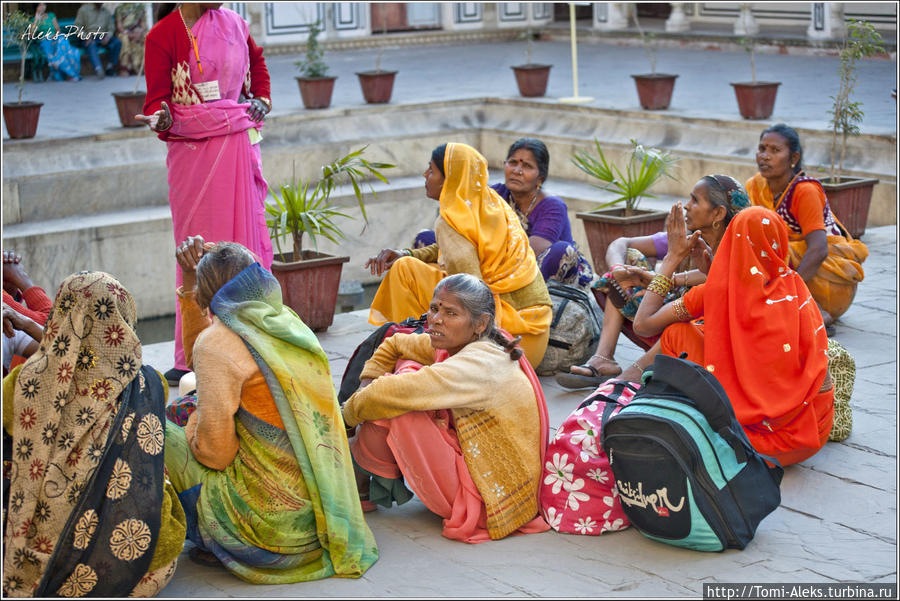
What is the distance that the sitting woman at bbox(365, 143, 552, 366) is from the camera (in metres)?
5.11

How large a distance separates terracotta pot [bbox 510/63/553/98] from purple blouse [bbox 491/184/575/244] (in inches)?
260

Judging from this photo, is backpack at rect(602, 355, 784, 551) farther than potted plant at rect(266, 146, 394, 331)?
No

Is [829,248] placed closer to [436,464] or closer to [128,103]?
[436,464]

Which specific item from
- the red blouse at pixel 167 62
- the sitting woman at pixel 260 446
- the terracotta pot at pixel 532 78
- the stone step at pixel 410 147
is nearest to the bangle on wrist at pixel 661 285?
the sitting woman at pixel 260 446

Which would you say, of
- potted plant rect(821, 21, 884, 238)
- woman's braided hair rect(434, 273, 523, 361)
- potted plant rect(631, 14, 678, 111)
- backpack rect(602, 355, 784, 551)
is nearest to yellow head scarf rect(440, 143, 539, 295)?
woman's braided hair rect(434, 273, 523, 361)

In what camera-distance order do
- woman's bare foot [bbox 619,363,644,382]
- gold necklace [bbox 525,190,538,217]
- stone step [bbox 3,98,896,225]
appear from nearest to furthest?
woman's bare foot [bbox 619,363,644,382] → gold necklace [bbox 525,190,538,217] → stone step [bbox 3,98,896,225]

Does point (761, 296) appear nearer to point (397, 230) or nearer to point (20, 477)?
point (20, 477)

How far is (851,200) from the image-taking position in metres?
7.87

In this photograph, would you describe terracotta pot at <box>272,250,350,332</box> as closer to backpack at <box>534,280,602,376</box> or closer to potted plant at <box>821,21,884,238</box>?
backpack at <box>534,280,602,376</box>

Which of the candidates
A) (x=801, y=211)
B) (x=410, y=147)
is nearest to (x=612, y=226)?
(x=801, y=211)

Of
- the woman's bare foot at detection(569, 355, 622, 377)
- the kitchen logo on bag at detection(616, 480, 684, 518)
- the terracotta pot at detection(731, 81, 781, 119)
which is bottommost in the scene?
the woman's bare foot at detection(569, 355, 622, 377)

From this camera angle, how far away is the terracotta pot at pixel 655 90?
11.0m

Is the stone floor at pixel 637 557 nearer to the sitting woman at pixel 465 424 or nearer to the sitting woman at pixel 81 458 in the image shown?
the sitting woman at pixel 465 424

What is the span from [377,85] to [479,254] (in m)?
7.01
